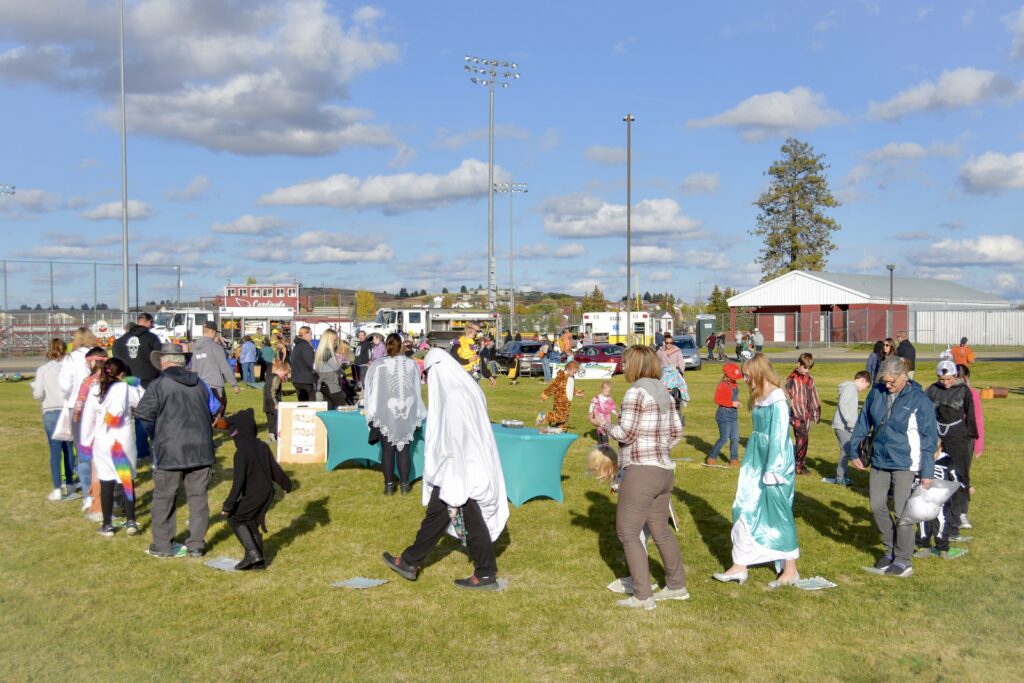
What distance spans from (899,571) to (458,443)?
148 inches

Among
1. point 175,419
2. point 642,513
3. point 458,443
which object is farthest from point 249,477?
point 642,513

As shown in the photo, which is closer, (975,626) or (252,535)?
(975,626)

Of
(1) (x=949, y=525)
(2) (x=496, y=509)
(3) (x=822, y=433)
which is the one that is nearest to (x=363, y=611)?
(2) (x=496, y=509)

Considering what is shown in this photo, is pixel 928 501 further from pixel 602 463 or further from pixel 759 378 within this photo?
pixel 602 463

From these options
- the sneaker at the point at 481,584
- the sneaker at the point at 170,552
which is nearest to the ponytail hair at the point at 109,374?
the sneaker at the point at 170,552

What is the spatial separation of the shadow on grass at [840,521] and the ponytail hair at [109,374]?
6.88 metres

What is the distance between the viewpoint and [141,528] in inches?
339

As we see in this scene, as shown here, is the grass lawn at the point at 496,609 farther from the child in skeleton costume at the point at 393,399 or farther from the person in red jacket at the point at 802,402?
the person in red jacket at the point at 802,402

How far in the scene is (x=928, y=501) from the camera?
22.0 ft

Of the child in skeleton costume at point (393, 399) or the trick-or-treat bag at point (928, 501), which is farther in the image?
the child in skeleton costume at point (393, 399)

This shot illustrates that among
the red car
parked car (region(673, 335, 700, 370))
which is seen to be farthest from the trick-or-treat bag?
parked car (region(673, 335, 700, 370))

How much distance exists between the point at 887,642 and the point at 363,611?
3546 millimetres

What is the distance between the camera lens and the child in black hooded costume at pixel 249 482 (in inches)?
270

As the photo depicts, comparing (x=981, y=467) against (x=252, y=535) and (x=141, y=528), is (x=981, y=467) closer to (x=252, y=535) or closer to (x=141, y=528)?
(x=252, y=535)
